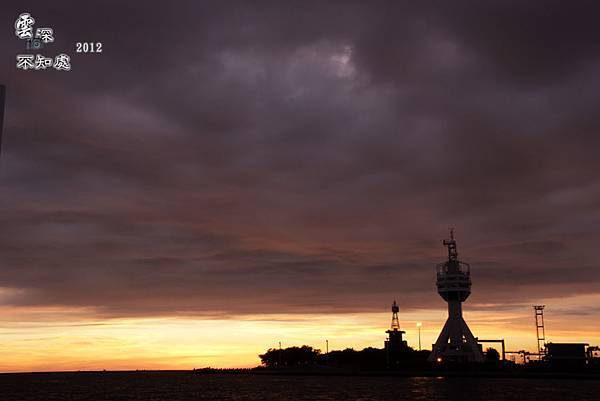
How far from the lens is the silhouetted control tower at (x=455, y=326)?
505 ft

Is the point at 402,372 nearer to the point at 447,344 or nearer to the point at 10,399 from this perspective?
the point at 447,344

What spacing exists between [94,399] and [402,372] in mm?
94547

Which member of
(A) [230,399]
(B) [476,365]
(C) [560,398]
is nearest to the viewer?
(C) [560,398]

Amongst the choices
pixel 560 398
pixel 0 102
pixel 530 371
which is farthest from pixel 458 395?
pixel 0 102

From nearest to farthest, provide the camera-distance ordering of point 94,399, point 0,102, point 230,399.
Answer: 1. point 0,102
2. point 230,399
3. point 94,399

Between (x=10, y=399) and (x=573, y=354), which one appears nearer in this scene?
(x=10, y=399)

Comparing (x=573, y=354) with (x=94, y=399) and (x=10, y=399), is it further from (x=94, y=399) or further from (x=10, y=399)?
(x=10, y=399)

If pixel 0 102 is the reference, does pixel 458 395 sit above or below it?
below

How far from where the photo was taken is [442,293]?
15800 cm

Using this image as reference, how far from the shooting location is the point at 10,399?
392 ft

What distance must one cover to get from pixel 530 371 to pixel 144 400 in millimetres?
104863

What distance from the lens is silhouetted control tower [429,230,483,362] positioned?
154m

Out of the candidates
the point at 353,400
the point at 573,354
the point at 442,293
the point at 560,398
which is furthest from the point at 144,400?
the point at 573,354

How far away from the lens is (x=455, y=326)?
153125mm
